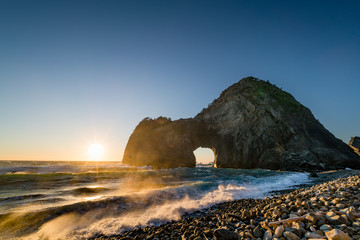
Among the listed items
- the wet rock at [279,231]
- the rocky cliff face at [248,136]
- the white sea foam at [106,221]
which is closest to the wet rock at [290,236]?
the wet rock at [279,231]

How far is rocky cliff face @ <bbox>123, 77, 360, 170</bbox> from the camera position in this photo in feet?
93.1

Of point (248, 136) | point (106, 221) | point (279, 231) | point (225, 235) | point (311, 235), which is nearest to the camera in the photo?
point (311, 235)

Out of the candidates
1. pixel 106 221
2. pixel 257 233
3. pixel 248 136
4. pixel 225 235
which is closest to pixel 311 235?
pixel 257 233

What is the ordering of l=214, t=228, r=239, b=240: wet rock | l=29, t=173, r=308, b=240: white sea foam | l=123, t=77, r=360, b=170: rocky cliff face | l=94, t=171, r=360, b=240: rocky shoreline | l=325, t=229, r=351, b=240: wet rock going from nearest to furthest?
l=325, t=229, r=351, b=240: wet rock → l=94, t=171, r=360, b=240: rocky shoreline → l=214, t=228, r=239, b=240: wet rock → l=29, t=173, r=308, b=240: white sea foam → l=123, t=77, r=360, b=170: rocky cliff face

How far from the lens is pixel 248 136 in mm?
34094

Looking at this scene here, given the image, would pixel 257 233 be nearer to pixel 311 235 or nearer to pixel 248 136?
pixel 311 235

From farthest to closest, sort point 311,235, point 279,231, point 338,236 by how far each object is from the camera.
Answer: point 279,231 < point 311,235 < point 338,236

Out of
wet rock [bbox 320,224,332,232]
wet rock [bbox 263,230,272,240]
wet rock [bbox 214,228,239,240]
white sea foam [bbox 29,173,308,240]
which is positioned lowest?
white sea foam [bbox 29,173,308,240]

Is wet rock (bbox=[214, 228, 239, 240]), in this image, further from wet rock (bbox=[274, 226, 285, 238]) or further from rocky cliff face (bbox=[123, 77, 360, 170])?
rocky cliff face (bbox=[123, 77, 360, 170])

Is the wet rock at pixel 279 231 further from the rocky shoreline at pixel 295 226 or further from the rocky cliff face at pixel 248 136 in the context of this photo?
the rocky cliff face at pixel 248 136

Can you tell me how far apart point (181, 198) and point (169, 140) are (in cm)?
3453

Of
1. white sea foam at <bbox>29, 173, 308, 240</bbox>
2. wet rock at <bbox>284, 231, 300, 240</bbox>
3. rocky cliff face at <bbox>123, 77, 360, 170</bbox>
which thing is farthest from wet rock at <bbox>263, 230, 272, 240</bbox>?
rocky cliff face at <bbox>123, 77, 360, 170</bbox>

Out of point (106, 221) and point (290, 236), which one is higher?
point (290, 236)

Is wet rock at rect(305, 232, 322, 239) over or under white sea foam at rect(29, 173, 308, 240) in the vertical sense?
over
